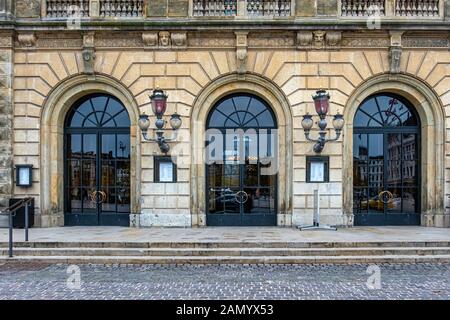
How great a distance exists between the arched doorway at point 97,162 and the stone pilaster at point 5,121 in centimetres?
167

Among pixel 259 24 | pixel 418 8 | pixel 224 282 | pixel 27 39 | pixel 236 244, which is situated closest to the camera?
pixel 224 282

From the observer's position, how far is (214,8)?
1170 cm

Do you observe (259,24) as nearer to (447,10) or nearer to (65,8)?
(447,10)

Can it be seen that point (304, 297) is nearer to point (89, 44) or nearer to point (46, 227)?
point (46, 227)

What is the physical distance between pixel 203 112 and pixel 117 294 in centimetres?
689

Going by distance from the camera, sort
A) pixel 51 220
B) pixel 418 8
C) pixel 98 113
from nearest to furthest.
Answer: pixel 418 8
pixel 51 220
pixel 98 113

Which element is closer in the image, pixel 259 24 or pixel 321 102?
pixel 321 102

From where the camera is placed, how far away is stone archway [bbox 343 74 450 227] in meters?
11.7

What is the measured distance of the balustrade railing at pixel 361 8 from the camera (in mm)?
11742

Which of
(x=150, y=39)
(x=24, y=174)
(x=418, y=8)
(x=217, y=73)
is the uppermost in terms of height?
(x=418, y=8)

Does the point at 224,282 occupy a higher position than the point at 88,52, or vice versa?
the point at 88,52

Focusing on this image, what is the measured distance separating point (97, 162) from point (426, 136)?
1095 centimetres

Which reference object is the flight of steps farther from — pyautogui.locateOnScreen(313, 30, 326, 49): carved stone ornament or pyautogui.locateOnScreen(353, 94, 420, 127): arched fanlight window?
pyautogui.locateOnScreen(313, 30, 326, 49): carved stone ornament

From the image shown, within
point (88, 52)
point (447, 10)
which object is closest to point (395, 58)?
point (447, 10)
